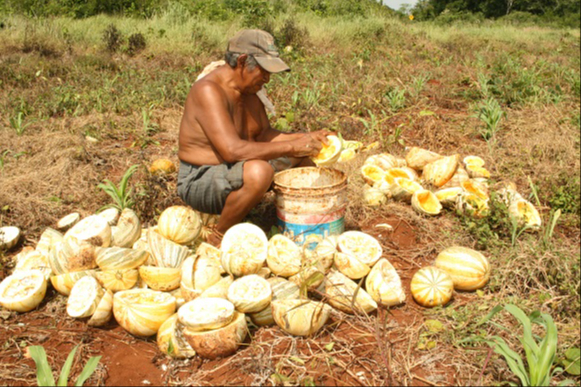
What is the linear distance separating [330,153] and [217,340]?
176cm

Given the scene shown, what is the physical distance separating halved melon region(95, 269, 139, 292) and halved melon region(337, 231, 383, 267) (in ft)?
4.73

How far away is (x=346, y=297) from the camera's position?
9.77 ft

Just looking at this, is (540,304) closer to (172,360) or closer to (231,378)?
(231,378)

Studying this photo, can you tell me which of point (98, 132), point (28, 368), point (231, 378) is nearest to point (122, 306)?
A: point (28, 368)

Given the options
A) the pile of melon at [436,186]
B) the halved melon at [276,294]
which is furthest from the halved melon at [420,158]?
the halved melon at [276,294]

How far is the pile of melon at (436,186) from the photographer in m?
3.89

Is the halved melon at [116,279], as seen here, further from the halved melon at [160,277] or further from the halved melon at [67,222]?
the halved melon at [67,222]

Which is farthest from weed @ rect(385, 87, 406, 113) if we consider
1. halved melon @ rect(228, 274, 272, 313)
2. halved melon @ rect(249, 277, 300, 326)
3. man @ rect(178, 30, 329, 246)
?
halved melon @ rect(228, 274, 272, 313)

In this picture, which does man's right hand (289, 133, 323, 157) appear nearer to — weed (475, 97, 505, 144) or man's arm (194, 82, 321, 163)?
man's arm (194, 82, 321, 163)

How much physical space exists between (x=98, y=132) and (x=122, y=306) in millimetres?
3927

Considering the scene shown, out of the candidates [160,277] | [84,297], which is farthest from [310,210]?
[84,297]

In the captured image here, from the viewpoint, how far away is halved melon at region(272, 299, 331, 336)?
2.73 meters

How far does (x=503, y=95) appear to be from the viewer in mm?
6461

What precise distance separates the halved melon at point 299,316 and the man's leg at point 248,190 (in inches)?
39.2
